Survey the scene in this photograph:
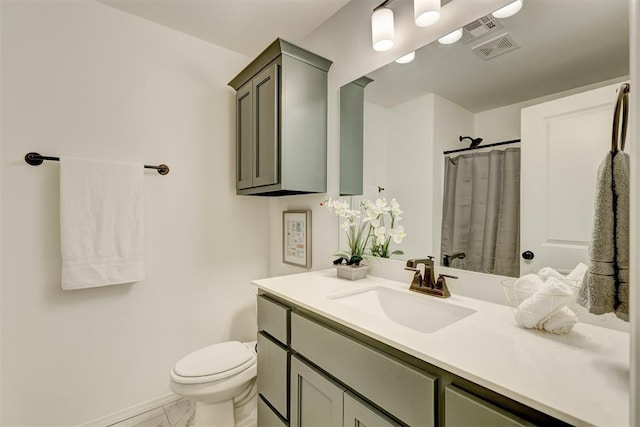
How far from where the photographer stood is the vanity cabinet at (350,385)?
0.64 meters

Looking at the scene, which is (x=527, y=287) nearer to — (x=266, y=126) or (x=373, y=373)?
(x=373, y=373)

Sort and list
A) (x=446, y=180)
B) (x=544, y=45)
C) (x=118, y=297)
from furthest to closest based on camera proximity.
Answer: (x=118, y=297), (x=446, y=180), (x=544, y=45)

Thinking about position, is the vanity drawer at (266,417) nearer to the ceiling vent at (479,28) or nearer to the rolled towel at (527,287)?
the rolled towel at (527,287)

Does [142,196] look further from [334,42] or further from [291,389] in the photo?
[334,42]

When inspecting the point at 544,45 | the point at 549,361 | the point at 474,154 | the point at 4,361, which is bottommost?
the point at 4,361

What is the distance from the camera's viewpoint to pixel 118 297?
1.72 meters

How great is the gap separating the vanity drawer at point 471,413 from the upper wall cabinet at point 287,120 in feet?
4.05

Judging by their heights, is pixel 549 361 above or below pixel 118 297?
above

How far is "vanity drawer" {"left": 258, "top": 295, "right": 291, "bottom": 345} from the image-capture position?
1.23 meters

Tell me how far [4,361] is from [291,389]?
1476 mm

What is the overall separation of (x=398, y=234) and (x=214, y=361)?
123cm

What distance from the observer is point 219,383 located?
1.46 m

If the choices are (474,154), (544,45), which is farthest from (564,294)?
(544,45)

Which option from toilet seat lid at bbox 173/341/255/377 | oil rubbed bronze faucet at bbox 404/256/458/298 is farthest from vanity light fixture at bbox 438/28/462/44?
toilet seat lid at bbox 173/341/255/377
